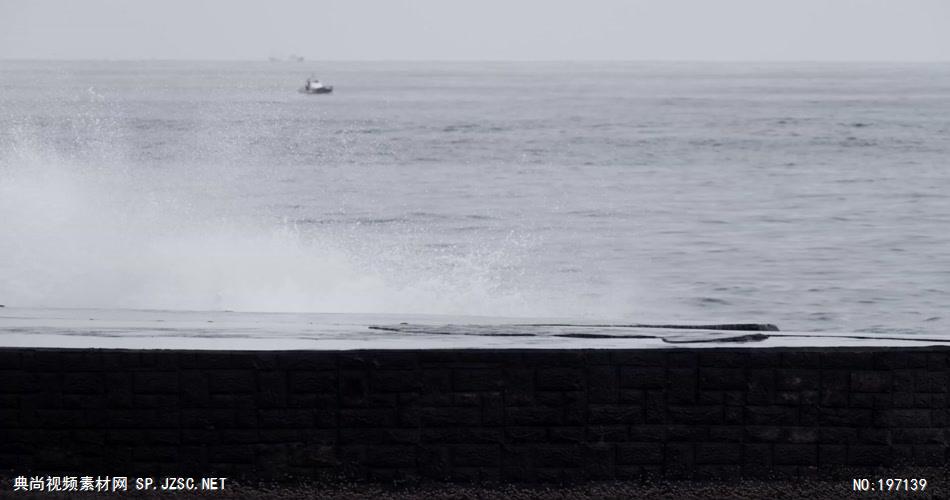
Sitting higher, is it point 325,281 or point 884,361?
point 884,361

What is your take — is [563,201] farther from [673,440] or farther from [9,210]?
[673,440]

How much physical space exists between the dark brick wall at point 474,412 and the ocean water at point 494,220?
2.22 m

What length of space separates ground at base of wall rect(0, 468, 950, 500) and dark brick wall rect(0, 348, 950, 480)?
0.06 meters

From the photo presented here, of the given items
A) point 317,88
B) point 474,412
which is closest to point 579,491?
point 474,412

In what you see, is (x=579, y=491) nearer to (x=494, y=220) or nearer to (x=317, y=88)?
(x=494, y=220)

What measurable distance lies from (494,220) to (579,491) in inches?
1046

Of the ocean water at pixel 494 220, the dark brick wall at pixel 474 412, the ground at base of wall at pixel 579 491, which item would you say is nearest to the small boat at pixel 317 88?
the ocean water at pixel 494 220

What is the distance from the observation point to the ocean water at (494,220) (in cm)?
1942

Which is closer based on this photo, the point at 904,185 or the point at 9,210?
the point at 9,210

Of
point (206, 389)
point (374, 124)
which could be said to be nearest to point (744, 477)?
point (206, 389)

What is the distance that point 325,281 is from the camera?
19.6 m

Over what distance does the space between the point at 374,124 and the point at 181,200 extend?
3791 centimetres

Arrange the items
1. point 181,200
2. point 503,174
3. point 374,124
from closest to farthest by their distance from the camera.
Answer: point 181,200 < point 503,174 < point 374,124

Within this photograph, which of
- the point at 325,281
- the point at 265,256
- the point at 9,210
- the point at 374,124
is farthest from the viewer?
the point at 374,124
